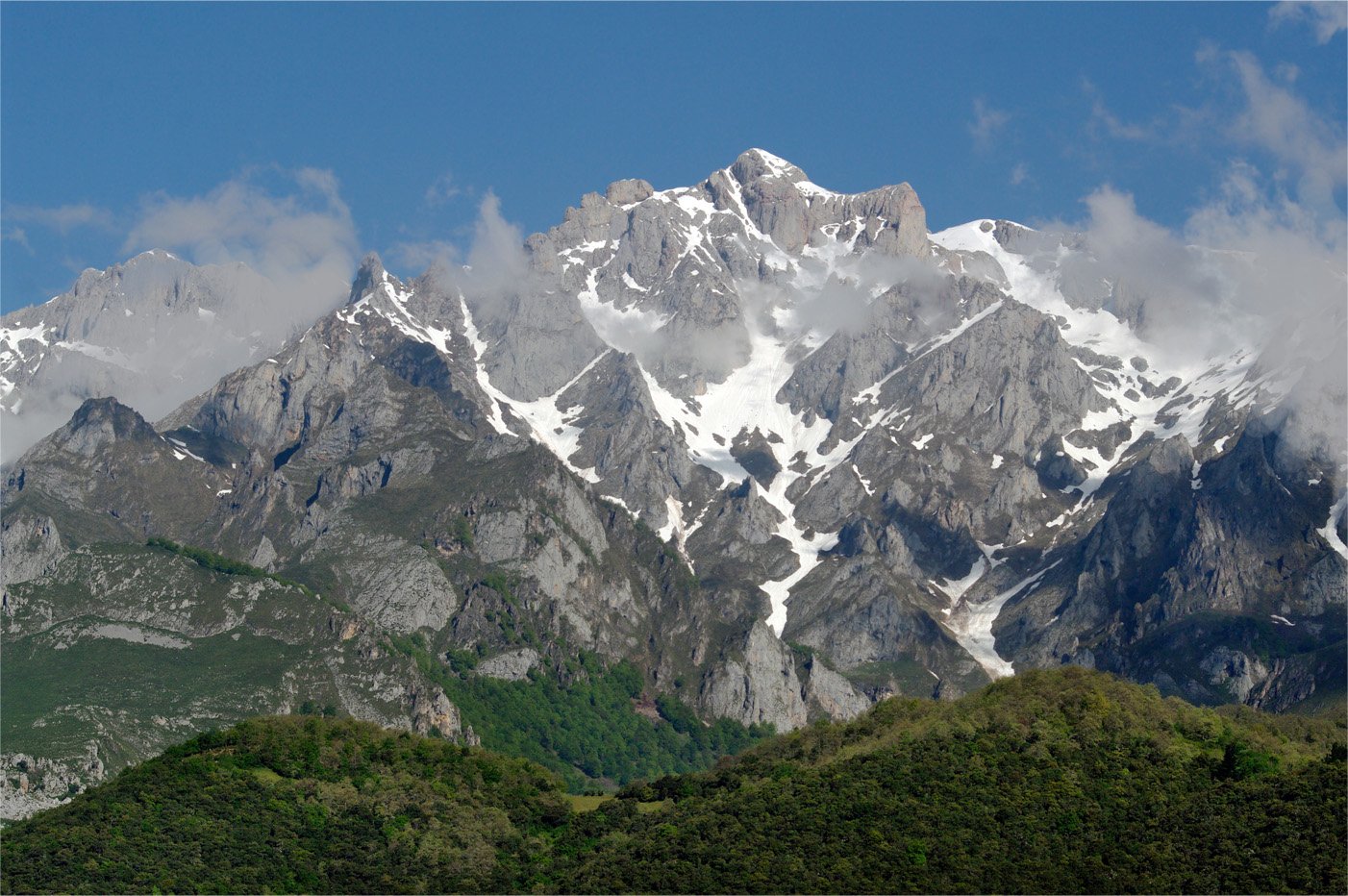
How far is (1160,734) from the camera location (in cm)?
17288

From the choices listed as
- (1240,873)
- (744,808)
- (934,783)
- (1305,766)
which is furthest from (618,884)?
(1305,766)

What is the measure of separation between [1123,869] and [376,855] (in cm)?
7772

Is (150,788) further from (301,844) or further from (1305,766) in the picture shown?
(1305,766)

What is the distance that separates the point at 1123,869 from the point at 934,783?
28.7 metres

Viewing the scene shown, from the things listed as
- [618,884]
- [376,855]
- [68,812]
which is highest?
[68,812]

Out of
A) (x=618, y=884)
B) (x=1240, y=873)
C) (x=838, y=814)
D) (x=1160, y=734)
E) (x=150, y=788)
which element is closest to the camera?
(x=1240, y=873)

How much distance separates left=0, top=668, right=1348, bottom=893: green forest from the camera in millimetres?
140500

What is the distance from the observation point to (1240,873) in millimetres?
131750

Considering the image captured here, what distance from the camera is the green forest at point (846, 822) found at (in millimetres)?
140500

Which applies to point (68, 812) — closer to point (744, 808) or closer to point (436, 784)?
point (436, 784)

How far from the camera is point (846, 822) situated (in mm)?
156125

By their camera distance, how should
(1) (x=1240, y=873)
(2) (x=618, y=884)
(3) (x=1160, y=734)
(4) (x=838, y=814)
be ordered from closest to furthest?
(1) (x=1240, y=873) → (2) (x=618, y=884) → (4) (x=838, y=814) → (3) (x=1160, y=734)

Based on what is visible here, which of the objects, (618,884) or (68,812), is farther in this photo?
(68,812)

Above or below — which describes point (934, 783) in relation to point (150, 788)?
below
